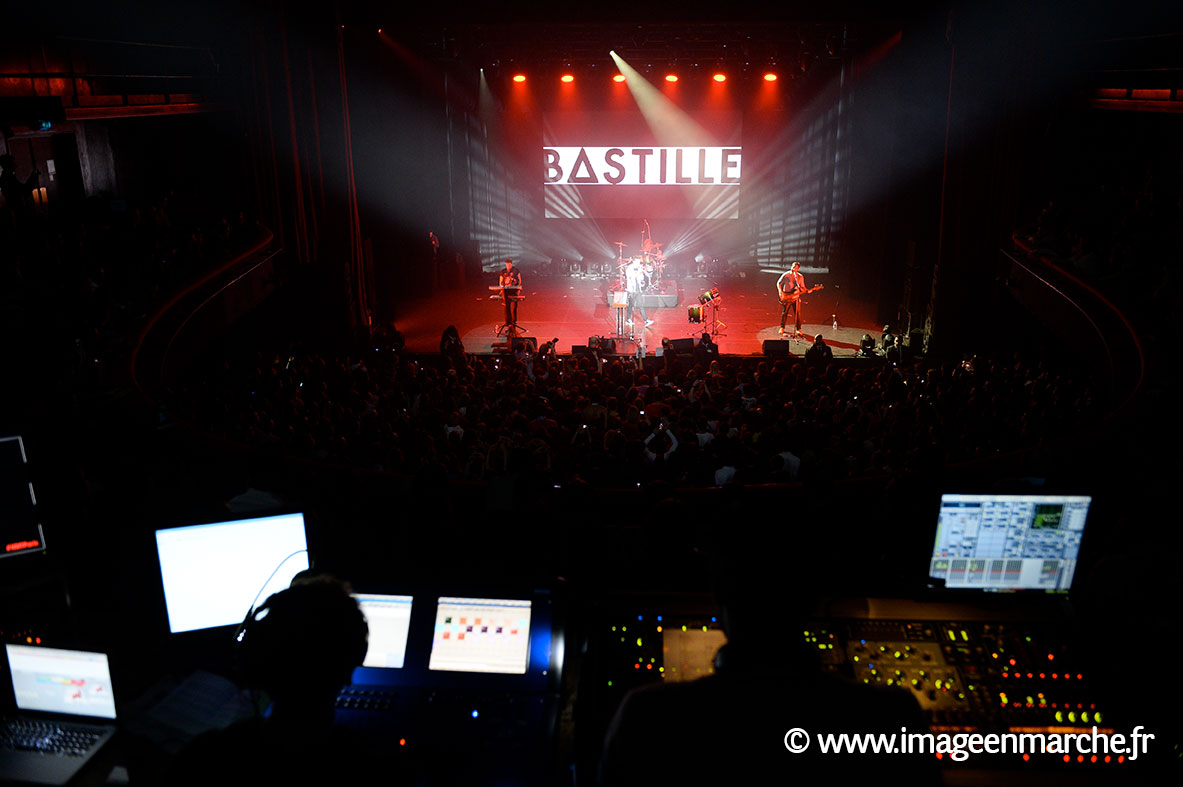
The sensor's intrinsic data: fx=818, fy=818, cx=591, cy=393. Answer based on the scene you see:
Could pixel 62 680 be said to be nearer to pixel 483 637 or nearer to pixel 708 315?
pixel 483 637

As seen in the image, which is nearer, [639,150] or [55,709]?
[55,709]

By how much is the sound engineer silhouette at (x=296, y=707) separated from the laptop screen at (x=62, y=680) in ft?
4.54

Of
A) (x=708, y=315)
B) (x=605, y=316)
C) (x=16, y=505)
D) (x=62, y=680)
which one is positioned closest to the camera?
(x=62, y=680)

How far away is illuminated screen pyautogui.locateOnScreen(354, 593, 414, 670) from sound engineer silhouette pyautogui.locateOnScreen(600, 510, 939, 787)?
→ 1.39 meters

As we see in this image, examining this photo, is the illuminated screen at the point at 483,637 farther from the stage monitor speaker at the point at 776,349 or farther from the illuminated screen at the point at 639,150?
the illuminated screen at the point at 639,150

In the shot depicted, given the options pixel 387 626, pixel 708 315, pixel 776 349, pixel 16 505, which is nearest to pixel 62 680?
pixel 16 505

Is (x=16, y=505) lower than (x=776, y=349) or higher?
higher

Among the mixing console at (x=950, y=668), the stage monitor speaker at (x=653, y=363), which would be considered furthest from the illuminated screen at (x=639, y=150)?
the mixing console at (x=950, y=668)

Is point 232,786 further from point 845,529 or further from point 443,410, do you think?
point 443,410

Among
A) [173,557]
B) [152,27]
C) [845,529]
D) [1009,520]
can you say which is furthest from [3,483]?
[152,27]

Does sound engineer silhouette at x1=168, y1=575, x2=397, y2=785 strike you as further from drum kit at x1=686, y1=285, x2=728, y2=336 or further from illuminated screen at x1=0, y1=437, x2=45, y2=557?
drum kit at x1=686, y1=285, x2=728, y2=336

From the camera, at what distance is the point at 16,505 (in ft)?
10.6

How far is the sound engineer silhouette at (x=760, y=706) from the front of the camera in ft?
4.73

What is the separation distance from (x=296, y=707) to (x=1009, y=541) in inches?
94.6
